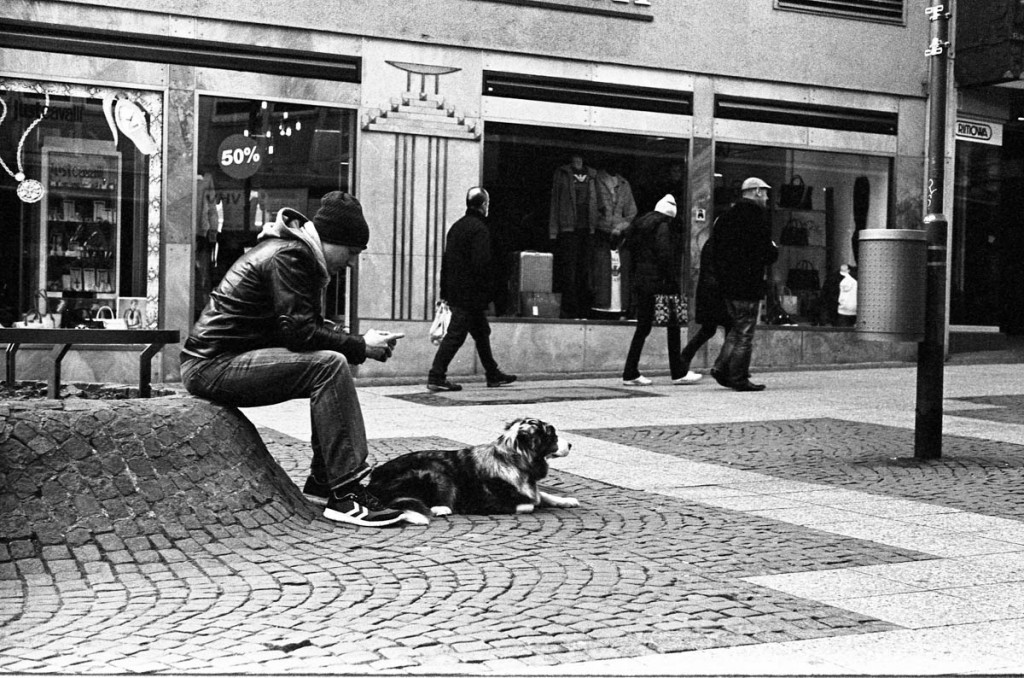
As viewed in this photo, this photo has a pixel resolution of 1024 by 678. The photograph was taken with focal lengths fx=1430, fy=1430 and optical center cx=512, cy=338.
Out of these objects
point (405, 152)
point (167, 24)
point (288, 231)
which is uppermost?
point (167, 24)

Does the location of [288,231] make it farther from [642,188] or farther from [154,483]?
[642,188]

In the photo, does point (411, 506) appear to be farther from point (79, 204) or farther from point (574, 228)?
point (574, 228)

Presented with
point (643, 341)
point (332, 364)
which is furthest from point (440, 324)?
point (332, 364)

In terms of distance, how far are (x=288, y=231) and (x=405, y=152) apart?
8.59m

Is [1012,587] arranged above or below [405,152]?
below

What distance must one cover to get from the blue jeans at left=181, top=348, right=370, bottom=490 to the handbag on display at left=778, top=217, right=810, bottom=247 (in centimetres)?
1200

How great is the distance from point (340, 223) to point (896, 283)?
384 cm

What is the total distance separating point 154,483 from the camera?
6.16m

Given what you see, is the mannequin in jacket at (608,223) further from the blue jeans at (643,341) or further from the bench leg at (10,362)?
the bench leg at (10,362)

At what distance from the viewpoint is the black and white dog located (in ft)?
23.5

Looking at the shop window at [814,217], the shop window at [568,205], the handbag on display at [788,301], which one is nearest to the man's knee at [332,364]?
the shop window at [568,205]

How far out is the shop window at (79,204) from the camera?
13938mm

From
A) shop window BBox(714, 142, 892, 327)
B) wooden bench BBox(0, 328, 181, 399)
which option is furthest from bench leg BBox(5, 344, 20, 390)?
shop window BBox(714, 142, 892, 327)

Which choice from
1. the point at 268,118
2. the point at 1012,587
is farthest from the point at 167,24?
the point at 1012,587
